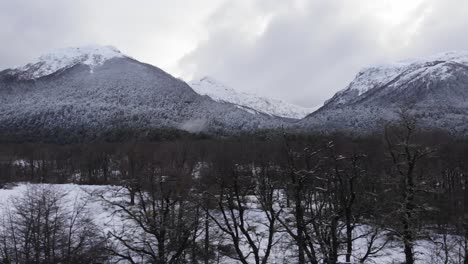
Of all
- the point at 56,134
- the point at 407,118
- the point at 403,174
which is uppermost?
the point at 56,134

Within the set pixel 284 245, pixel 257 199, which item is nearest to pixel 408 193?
pixel 257 199

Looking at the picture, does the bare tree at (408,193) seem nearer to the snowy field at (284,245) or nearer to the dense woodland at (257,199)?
the dense woodland at (257,199)

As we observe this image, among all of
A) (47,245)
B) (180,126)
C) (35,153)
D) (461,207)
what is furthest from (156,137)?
(47,245)

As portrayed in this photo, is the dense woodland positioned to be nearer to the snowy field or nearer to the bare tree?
the bare tree

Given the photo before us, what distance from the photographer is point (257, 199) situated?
80.3ft

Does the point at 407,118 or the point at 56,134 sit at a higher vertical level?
the point at 56,134

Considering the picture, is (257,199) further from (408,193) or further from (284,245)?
(284,245)

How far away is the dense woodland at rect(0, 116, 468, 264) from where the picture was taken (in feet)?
71.9

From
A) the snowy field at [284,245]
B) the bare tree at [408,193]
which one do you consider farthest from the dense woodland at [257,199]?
the snowy field at [284,245]

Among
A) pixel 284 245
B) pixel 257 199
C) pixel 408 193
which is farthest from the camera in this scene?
pixel 284 245

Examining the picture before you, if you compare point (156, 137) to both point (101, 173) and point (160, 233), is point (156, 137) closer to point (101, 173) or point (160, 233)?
point (101, 173)

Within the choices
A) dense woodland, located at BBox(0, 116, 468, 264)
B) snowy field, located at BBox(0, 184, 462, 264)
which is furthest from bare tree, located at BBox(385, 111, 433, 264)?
snowy field, located at BBox(0, 184, 462, 264)

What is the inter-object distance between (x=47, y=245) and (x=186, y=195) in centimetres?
1077

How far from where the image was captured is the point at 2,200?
57250mm
